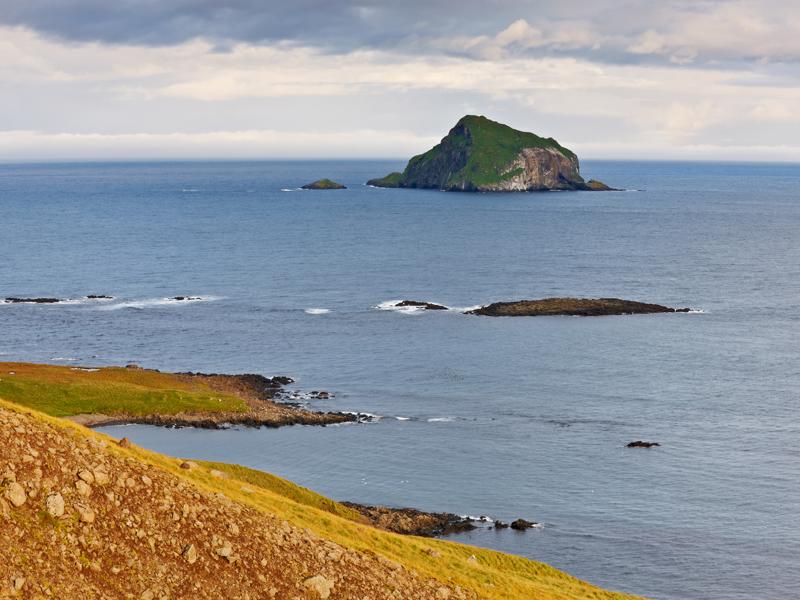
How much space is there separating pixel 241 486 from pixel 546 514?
37.4 m

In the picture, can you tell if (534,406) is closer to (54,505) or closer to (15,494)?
(54,505)

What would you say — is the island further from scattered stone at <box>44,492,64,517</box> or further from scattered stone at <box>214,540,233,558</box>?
scattered stone at <box>44,492,64,517</box>

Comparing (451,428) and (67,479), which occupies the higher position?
(67,479)

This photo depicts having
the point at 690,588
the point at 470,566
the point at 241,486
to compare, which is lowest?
the point at 690,588

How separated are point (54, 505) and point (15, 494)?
4.68 ft

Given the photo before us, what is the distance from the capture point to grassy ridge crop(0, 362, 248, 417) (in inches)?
4168

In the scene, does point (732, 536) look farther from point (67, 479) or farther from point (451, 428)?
point (67, 479)

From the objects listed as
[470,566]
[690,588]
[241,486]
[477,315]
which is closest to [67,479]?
[241,486]

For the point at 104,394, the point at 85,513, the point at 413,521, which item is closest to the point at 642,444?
the point at 413,521

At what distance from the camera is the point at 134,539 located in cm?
3719

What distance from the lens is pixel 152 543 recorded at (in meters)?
37.4

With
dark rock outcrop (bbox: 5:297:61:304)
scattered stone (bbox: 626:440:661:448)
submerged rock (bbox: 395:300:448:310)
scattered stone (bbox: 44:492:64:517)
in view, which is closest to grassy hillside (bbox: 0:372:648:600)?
scattered stone (bbox: 44:492:64:517)

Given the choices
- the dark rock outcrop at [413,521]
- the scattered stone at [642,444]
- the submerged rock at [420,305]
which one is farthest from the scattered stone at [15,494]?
the submerged rock at [420,305]

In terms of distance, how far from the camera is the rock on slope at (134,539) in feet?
114
